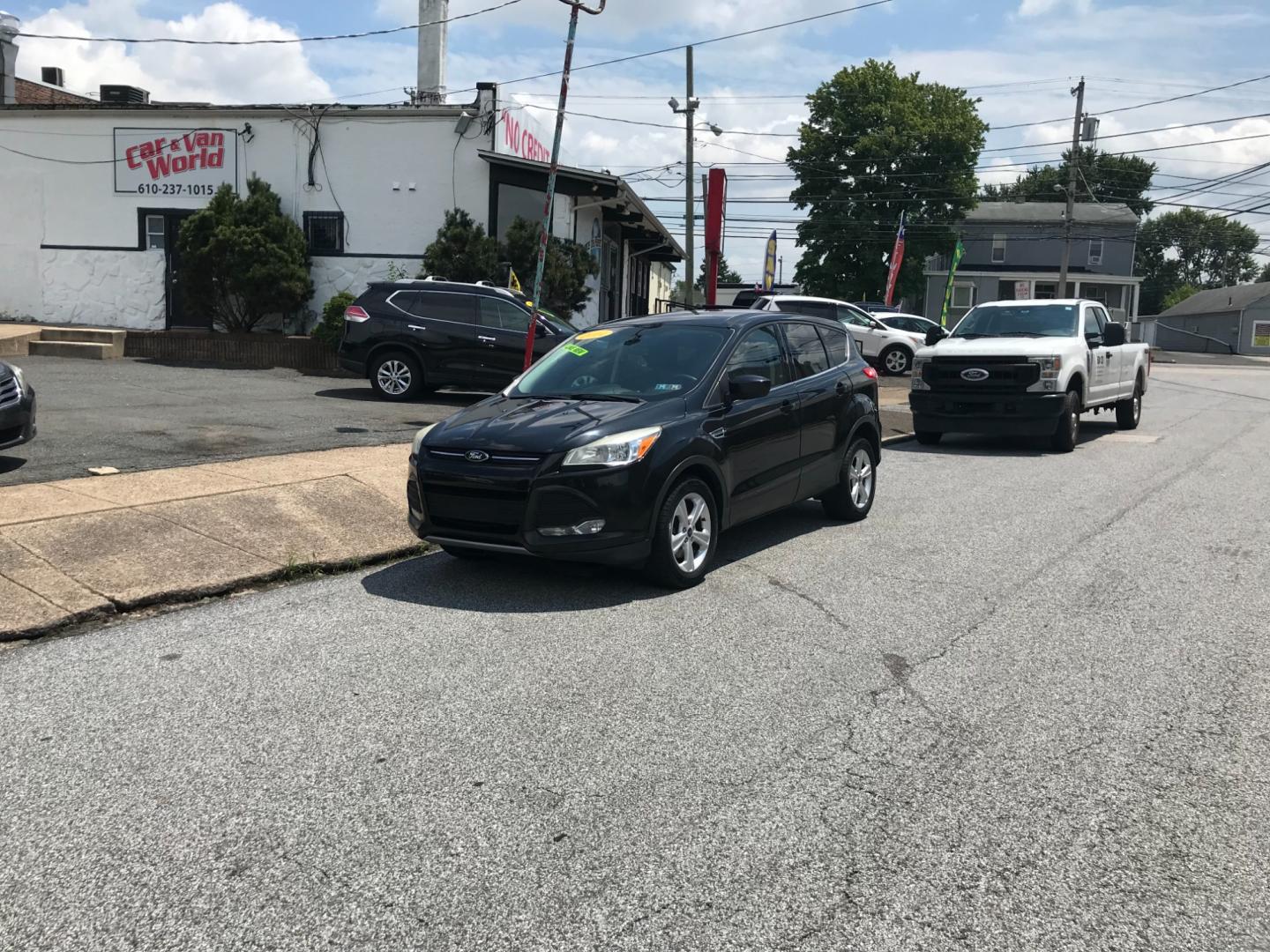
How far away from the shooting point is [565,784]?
4094 millimetres

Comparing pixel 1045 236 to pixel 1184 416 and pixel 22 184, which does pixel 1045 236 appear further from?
pixel 22 184

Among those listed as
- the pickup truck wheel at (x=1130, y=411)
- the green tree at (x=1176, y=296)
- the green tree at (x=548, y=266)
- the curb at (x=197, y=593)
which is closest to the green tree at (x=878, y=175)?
the green tree at (x=548, y=266)

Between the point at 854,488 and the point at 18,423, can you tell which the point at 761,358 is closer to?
the point at 854,488

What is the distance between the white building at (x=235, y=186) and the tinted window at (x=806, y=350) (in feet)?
46.7

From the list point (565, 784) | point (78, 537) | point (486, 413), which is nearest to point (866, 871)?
point (565, 784)

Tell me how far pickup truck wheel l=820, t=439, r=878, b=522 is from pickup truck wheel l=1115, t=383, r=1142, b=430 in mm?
9131

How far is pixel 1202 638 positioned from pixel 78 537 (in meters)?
6.60

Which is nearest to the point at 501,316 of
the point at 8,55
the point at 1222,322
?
the point at 8,55

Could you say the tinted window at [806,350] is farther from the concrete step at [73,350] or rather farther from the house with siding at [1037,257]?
the house with siding at [1037,257]

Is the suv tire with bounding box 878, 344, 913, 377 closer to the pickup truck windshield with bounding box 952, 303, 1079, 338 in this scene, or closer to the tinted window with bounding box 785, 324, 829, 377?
the pickup truck windshield with bounding box 952, 303, 1079, 338

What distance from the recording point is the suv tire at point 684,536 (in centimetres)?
682

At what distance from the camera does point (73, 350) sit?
71.2 feet

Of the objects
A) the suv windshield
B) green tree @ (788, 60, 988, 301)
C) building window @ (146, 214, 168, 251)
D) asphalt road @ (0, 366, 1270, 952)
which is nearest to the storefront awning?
Result: building window @ (146, 214, 168, 251)

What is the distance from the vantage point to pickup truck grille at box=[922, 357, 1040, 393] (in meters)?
14.0
